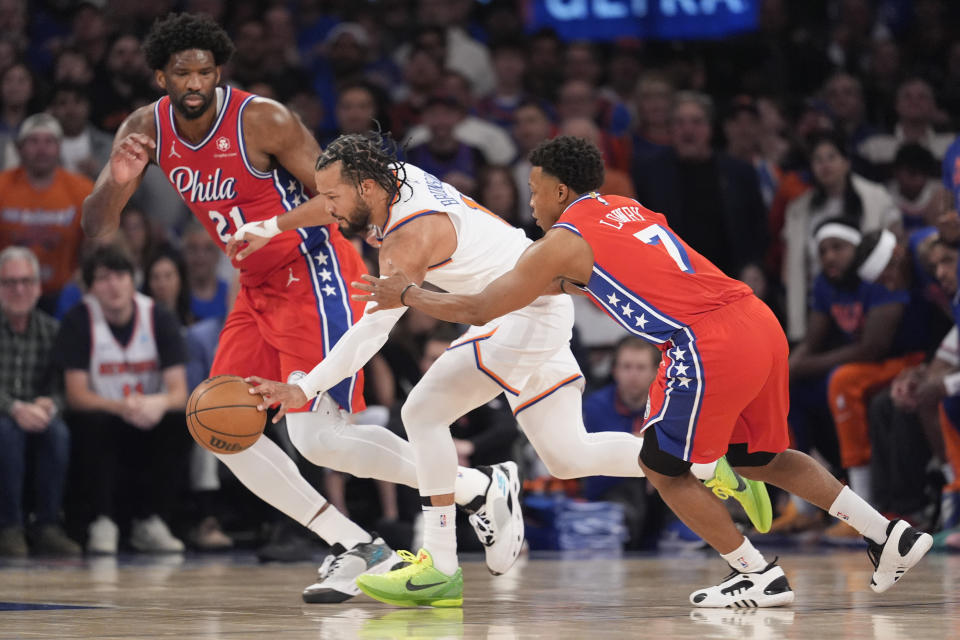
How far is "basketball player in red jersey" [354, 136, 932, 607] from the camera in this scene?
4.73 metres

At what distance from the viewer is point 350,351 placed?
4.98m

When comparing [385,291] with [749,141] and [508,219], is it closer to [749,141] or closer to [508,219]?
[508,219]

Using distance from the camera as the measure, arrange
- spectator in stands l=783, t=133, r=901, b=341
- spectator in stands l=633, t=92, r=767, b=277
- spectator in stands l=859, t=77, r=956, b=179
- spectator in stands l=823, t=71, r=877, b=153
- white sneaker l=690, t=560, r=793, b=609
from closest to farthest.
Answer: white sneaker l=690, t=560, r=793, b=609 < spectator in stands l=783, t=133, r=901, b=341 < spectator in stands l=633, t=92, r=767, b=277 < spectator in stands l=859, t=77, r=956, b=179 < spectator in stands l=823, t=71, r=877, b=153

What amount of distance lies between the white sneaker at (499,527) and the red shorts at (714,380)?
92 cm

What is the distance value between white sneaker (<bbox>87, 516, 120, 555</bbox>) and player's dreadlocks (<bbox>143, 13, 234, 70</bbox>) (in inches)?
145

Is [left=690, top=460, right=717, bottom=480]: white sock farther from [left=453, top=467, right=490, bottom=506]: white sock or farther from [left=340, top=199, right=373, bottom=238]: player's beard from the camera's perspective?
[left=340, top=199, right=373, bottom=238]: player's beard

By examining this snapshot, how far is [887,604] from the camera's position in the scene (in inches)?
195

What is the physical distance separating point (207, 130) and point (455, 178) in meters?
4.20

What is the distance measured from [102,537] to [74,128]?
9.85 ft

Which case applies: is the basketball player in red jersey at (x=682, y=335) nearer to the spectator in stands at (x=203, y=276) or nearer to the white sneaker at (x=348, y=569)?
the white sneaker at (x=348, y=569)

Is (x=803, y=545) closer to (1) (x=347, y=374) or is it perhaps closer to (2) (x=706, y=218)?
(2) (x=706, y=218)

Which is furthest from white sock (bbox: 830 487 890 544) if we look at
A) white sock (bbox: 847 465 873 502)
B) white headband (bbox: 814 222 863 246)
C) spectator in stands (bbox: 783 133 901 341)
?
spectator in stands (bbox: 783 133 901 341)

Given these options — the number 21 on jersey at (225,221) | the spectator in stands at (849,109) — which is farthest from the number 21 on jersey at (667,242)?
the spectator in stands at (849,109)

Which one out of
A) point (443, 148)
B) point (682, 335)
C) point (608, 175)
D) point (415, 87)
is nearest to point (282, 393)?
point (682, 335)
